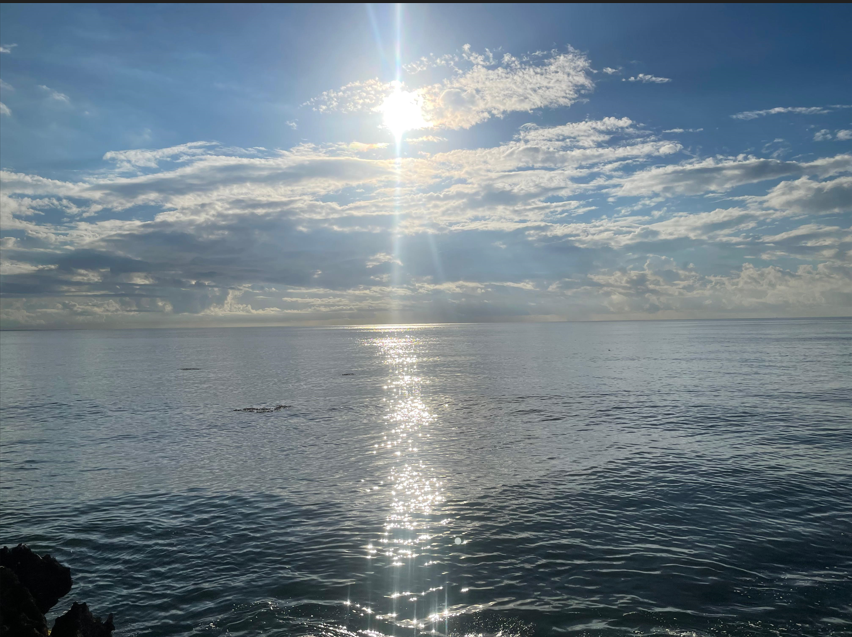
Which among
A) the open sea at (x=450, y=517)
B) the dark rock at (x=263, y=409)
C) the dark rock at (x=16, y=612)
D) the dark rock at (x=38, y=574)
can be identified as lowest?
the dark rock at (x=263, y=409)

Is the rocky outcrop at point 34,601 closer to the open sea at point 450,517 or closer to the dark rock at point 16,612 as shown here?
the dark rock at point 16,612

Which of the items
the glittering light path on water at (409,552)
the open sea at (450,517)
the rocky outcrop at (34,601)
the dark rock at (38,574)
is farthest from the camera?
the open sea at (450,517)

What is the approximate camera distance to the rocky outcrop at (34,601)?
1220cm

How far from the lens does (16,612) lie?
1238 cm

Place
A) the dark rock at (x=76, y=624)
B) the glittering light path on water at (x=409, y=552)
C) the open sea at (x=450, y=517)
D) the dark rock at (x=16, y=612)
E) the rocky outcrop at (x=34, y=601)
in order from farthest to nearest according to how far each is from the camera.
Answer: the open sea at (x=450, y=517) → the glittering light path on water at (x=409, y=552) → the dark rock at (x=76, y=624) → the rocky outcrop at (x=34, y=601) → the dark rock at (x=16, y=612)

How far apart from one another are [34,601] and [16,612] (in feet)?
2.24

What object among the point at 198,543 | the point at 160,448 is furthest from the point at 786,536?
the point at 160,448

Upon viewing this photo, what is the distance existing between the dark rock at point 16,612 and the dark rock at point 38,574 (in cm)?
280

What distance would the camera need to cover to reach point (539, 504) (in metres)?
26.6

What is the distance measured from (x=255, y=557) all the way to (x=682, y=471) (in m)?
24.3

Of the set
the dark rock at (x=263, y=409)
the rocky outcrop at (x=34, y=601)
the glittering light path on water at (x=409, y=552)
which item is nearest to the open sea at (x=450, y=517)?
the glittering light path on water at (x=409, y=552)

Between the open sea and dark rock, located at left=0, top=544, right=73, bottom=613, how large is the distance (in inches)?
82.2

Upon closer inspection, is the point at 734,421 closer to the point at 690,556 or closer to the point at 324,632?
the point at 690,556

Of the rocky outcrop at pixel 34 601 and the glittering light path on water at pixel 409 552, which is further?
the glittering light path on water at pixel 409 552
